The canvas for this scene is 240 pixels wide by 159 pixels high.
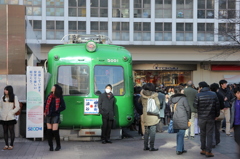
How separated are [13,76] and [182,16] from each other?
3035cm

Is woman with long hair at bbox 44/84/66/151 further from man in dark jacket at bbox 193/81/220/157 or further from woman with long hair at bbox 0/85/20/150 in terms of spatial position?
man in dark jacket at bbox 193/81/220/157

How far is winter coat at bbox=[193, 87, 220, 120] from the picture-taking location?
30.1 ft

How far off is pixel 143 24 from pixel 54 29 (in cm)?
862

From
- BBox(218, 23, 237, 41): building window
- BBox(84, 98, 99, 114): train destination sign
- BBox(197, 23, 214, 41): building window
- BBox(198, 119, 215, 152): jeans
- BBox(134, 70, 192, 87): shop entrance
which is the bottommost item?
BBox(198, 119, 215, 152): jeans

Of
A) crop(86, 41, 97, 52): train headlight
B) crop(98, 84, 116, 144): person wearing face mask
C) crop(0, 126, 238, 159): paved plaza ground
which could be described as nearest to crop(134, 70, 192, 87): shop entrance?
crop(0, 126, 238, 159): paved plaza ground

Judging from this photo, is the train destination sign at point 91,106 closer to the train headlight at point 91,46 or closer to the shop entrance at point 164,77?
the train headlight at point 91,46

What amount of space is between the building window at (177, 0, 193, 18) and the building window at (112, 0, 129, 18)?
17.2 feet

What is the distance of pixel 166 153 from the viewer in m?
9.77

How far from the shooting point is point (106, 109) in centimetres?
1154

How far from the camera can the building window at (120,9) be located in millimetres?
39688

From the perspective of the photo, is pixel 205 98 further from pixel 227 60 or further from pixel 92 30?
pixel 227 60

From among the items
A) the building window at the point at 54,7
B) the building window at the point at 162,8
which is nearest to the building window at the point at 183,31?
the building window at the point at 162,8

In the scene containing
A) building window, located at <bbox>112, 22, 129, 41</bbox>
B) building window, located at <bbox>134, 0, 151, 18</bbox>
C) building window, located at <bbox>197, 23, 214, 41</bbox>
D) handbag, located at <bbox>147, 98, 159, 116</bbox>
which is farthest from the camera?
building window, located at <bbox>197, 23, 214, 41</bbox>

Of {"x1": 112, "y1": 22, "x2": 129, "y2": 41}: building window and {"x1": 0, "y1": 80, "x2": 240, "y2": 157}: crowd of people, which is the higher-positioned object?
{"x1": 112, "y1": 22, "x2": 129, "y2": 41}: building window
